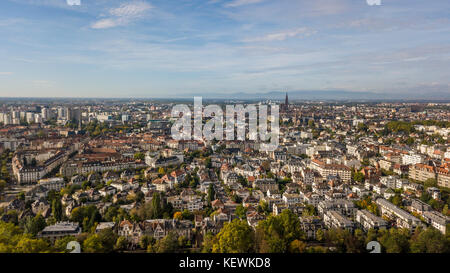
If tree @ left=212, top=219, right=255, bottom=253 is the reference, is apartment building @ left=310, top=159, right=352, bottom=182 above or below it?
below

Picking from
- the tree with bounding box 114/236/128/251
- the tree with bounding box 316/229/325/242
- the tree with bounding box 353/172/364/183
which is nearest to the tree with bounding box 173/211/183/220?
the tree with bounding box 114/236/128/251

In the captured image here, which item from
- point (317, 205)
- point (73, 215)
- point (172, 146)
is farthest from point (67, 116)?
point (317, 205)

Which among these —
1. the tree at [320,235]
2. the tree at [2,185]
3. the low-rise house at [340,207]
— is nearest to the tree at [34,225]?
the tree at [2,185]

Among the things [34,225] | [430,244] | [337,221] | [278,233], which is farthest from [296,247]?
[34,225]

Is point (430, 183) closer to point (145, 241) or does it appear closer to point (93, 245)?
point (145, 241)

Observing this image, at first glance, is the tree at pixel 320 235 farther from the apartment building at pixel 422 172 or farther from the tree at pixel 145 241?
the apartment building at pixel 422 172

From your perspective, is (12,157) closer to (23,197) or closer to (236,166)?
(23,197)

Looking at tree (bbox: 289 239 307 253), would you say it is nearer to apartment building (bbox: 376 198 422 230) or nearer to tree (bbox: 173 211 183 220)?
tree (bbox: 173 211 183 220)

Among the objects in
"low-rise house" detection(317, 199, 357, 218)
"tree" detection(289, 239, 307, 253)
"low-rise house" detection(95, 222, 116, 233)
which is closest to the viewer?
"tree" detection(289, 239, 307, 253)
